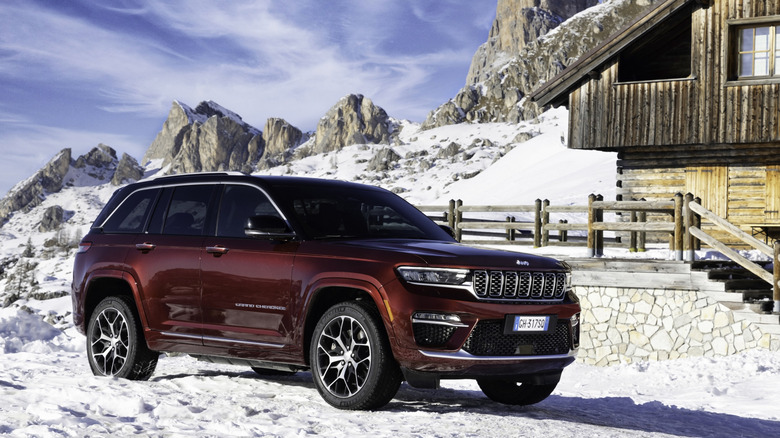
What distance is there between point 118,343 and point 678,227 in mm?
9992

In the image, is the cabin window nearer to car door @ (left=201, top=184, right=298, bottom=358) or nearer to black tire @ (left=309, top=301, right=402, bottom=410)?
car door @ (left=201, top=184, right=298, bottom=358)

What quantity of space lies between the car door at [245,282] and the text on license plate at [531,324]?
1.82 metres

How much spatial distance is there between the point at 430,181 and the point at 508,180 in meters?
22.1

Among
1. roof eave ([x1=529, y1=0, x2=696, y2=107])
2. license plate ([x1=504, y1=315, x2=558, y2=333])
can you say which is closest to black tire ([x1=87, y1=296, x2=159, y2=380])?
license plate ([x1=504, y1=315, x2=558, y2=333])

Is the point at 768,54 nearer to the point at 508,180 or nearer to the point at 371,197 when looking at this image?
the point at 371,197

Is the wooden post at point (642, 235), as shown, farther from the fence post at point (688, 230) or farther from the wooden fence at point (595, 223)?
the fence post at point (688, 230)

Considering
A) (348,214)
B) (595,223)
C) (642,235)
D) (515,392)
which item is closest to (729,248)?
(595,223)

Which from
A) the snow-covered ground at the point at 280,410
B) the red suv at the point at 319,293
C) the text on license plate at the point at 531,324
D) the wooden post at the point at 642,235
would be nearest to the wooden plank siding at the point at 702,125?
the wooden post at the point at 642,235

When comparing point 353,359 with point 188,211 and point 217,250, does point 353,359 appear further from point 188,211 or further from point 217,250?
point 188,211

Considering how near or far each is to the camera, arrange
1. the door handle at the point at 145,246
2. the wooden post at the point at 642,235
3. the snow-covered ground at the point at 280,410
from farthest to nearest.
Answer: the wooden post at the point at 642,235
the door handle at the point at 145,246
the snow-covered ground at the point at 280,410

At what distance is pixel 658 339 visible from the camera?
14.4 m

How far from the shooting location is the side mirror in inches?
259

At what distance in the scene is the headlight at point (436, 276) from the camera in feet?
19.7

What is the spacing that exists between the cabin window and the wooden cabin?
24mm
